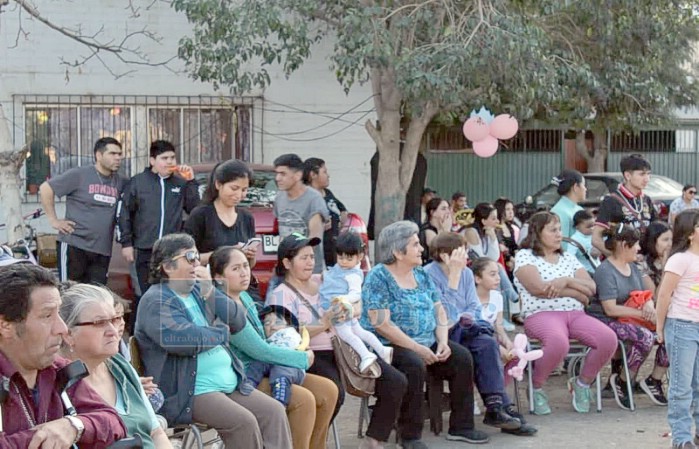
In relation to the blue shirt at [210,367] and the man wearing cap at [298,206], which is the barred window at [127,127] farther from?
the blue shirt at [210,367]

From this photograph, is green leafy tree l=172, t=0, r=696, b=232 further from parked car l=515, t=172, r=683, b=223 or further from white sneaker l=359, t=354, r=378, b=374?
white sneaker l=359, t=354, r=378, b=374

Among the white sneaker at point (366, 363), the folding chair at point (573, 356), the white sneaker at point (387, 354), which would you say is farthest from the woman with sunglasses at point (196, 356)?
the folding chair at point (573, 356)

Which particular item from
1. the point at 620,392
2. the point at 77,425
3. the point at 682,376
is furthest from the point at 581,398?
the point at 77,425

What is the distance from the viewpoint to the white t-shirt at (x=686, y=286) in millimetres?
7469

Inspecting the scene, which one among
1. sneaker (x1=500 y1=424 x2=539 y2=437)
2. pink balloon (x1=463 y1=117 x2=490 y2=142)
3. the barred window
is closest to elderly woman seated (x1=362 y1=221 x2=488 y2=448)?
sneaker (x1=500 y1=424 x2=539 y2=437)

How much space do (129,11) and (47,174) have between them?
250 centimetres

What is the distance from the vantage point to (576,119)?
15.1 m

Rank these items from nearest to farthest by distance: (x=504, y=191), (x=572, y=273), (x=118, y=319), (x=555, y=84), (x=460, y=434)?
(x=118, y=319)
(x=460, y=434)
(x=572, y=273)
(x=555, y=84)
(x=504, y=191)

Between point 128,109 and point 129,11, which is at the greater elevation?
point 129,11

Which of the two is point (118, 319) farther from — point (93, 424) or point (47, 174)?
point (47, 174)

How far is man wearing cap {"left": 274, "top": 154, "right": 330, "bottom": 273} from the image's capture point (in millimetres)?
9266

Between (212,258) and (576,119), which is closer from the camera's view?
(212,258)

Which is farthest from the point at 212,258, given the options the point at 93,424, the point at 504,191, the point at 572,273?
the point at 504,191

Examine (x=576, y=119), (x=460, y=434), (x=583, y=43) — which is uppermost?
(x=583, y=43)
